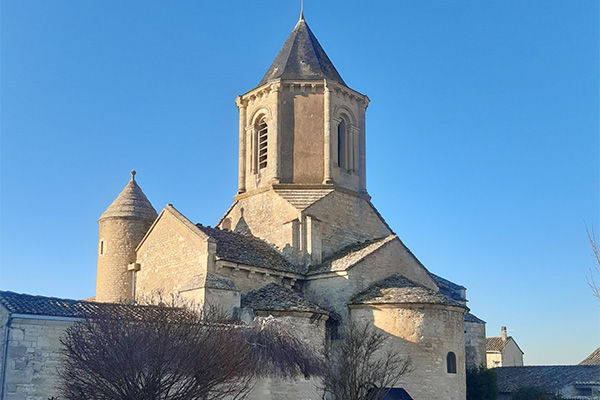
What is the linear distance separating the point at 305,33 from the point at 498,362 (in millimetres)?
27262

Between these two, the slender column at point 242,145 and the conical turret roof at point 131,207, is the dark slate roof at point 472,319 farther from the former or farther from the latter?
the conical turret roof at point 131,207

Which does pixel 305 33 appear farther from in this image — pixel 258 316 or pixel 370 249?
pixel 258 316

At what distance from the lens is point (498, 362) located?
145 feet

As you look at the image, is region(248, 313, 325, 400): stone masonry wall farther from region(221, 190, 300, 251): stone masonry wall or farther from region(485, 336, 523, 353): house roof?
region(485, 336, 523, 353): house roof

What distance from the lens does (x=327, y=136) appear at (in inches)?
1007

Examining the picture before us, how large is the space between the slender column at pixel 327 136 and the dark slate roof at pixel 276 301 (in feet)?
17.5

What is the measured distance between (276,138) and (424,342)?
9.69m

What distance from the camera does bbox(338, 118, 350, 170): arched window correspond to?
2652 centimetres

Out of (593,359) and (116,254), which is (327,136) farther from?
(593,359)

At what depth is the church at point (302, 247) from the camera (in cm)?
2080

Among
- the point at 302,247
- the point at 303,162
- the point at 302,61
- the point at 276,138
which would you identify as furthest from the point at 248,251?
the point at 302,61

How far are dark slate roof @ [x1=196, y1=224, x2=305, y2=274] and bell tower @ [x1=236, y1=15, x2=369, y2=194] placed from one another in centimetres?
273

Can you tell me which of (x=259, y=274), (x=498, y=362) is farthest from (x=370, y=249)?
(x=498, y=362)

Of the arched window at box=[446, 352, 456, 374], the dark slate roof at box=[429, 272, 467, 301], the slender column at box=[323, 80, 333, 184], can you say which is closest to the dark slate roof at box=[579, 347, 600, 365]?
the dark slate roof at box=[429, 272, 467, 301]
